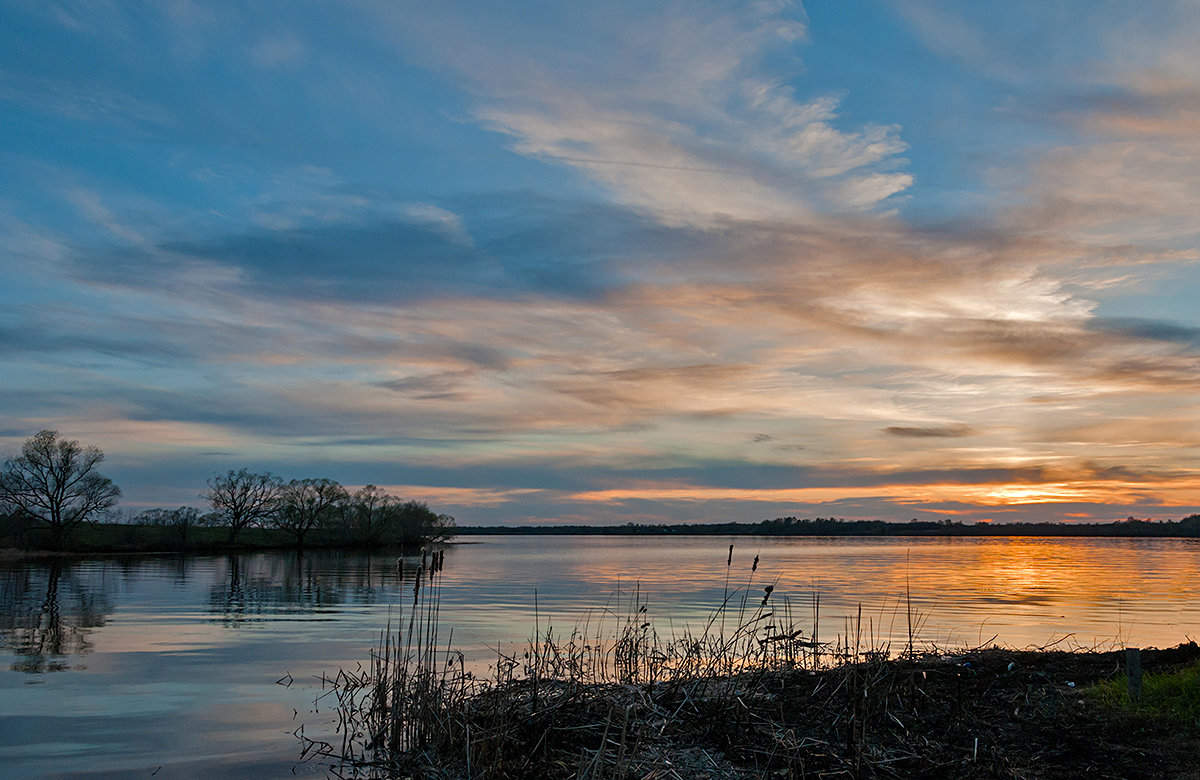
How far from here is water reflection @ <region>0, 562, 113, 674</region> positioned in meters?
20.7

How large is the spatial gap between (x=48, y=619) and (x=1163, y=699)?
32.4 metres

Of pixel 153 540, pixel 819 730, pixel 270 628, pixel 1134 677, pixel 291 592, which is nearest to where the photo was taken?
pixel 819 730

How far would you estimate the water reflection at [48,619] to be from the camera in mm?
20719

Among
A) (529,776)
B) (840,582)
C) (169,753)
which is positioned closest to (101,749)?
(169,753)

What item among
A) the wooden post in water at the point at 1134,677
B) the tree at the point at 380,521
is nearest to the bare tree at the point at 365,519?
the tree at the point at 380,521

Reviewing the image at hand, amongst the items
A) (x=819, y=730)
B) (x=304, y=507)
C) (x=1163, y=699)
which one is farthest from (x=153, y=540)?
(x=1163, y=699)

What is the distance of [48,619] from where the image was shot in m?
29.0

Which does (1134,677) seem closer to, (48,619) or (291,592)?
(48,619)

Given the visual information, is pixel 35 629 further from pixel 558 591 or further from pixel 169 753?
Result: pixel 558 591

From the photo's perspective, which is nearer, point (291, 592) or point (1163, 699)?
point (1163, 699)

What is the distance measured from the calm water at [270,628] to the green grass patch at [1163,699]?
5904 mm

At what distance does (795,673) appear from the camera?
13570 millimetres

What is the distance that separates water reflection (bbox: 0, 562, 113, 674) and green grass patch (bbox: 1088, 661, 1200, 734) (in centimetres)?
2073

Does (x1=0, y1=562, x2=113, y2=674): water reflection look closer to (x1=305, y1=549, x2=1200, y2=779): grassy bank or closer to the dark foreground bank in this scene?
(x1=305, y1=549, x2=1200, y2=779): grassy bank
